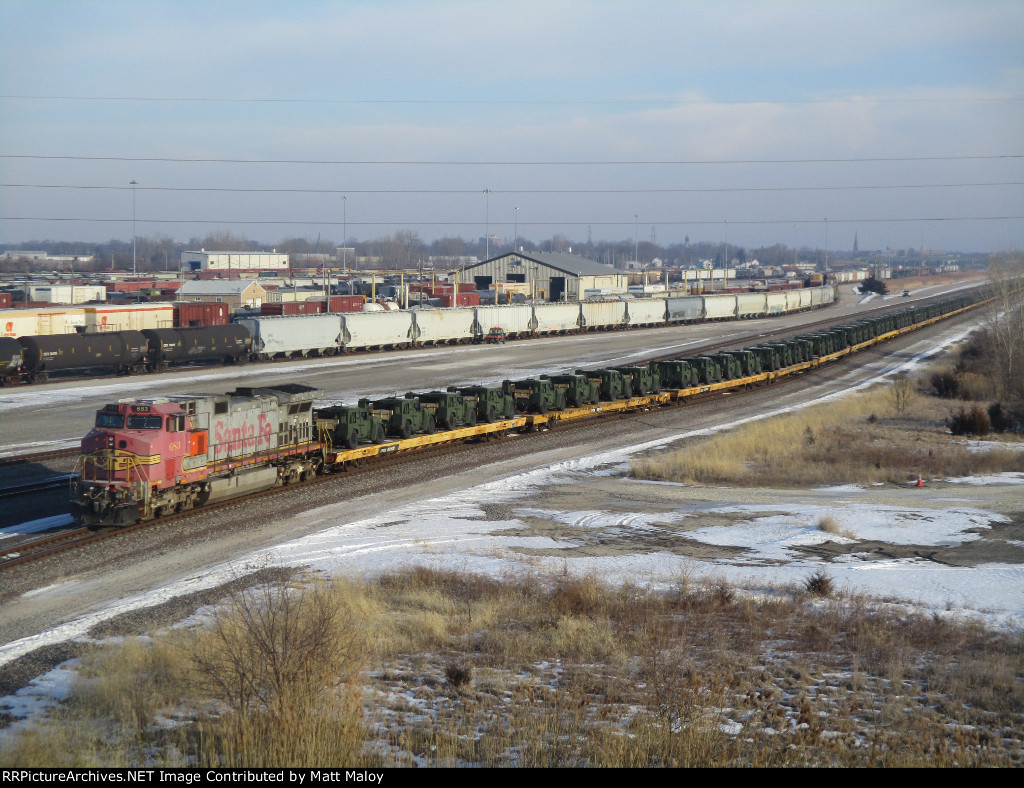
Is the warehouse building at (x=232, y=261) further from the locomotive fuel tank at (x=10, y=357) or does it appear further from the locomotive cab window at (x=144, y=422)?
the locomotive cab window at (x=144, y=422)

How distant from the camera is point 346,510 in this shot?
78.6 ft

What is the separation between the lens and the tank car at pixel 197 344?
53.0m

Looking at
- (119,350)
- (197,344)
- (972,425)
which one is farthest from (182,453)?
(197,344)

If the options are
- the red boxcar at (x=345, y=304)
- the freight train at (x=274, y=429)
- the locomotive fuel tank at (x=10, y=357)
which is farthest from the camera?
the red boxcar at (x=345, y=304)

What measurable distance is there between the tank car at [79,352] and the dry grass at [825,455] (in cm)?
3301

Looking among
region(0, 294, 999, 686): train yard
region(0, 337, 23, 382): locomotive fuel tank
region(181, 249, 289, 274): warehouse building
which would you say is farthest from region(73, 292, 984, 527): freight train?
region(181, 249, 289, 274): warehouse building

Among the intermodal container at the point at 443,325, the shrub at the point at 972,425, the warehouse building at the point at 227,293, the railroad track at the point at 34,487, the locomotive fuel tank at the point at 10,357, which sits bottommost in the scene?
the railroad track at the point at 34,487

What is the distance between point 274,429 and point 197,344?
1239 inches

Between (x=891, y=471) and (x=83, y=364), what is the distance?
41.5m

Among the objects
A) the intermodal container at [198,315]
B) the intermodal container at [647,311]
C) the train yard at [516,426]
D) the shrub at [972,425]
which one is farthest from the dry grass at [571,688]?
the intermodal container at [647,311]

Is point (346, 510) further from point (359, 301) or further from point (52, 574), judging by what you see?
point (359, 301)

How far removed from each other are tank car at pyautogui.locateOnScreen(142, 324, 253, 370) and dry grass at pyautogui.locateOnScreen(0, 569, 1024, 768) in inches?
1583

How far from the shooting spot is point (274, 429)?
85.5ft
